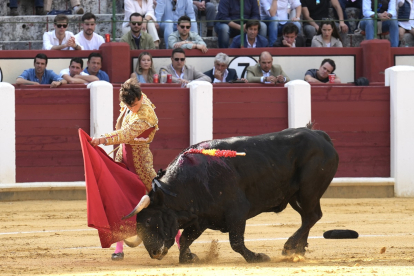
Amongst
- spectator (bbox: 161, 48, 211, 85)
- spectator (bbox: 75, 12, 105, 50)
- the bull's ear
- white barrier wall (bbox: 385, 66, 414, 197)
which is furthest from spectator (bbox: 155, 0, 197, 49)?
the bull's ear

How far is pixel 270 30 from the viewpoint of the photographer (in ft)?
33.6

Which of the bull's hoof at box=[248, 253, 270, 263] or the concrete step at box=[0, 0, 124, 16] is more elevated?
the concrete step at box=[0, 0, 124, 16]

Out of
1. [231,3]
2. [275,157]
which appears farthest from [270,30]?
[275,157]

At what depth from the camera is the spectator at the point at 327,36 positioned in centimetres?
1013

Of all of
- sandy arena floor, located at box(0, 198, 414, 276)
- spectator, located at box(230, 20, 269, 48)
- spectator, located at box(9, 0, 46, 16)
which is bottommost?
sandy arena floor, located at box(0, 198, 414, 276)

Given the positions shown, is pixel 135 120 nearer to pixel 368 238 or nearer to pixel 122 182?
pixel 122 182

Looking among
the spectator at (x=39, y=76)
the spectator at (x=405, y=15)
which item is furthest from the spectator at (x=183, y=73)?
the spectator at (x=405, y=15)

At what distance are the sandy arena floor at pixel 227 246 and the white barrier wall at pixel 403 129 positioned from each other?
57 centimetres

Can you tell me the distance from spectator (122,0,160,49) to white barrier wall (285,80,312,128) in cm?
195

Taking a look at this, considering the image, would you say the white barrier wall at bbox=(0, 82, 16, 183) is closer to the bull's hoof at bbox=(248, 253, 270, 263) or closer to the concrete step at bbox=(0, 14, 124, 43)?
the concrete step at bbox=(0, 14, 124, 43)

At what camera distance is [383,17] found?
33.9 feet

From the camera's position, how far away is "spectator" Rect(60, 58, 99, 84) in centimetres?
919

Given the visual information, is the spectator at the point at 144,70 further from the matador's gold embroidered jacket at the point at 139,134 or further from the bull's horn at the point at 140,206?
the bull's horn at the point at 140,206

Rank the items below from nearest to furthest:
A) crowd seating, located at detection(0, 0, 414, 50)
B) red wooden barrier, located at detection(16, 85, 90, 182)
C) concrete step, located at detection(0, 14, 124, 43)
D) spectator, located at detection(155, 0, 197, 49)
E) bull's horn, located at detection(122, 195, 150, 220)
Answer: bull's horn, located at detection(122, 195, 150, 220) < red wooden barrier, located at detection(16, 85, 90, 182) < spectator, located at detection(155, 0, 197, 49) < crowd seating, located at detection(0, 0, 414, 50) < concrete step, located at detection(0, 14, 124, 43)
